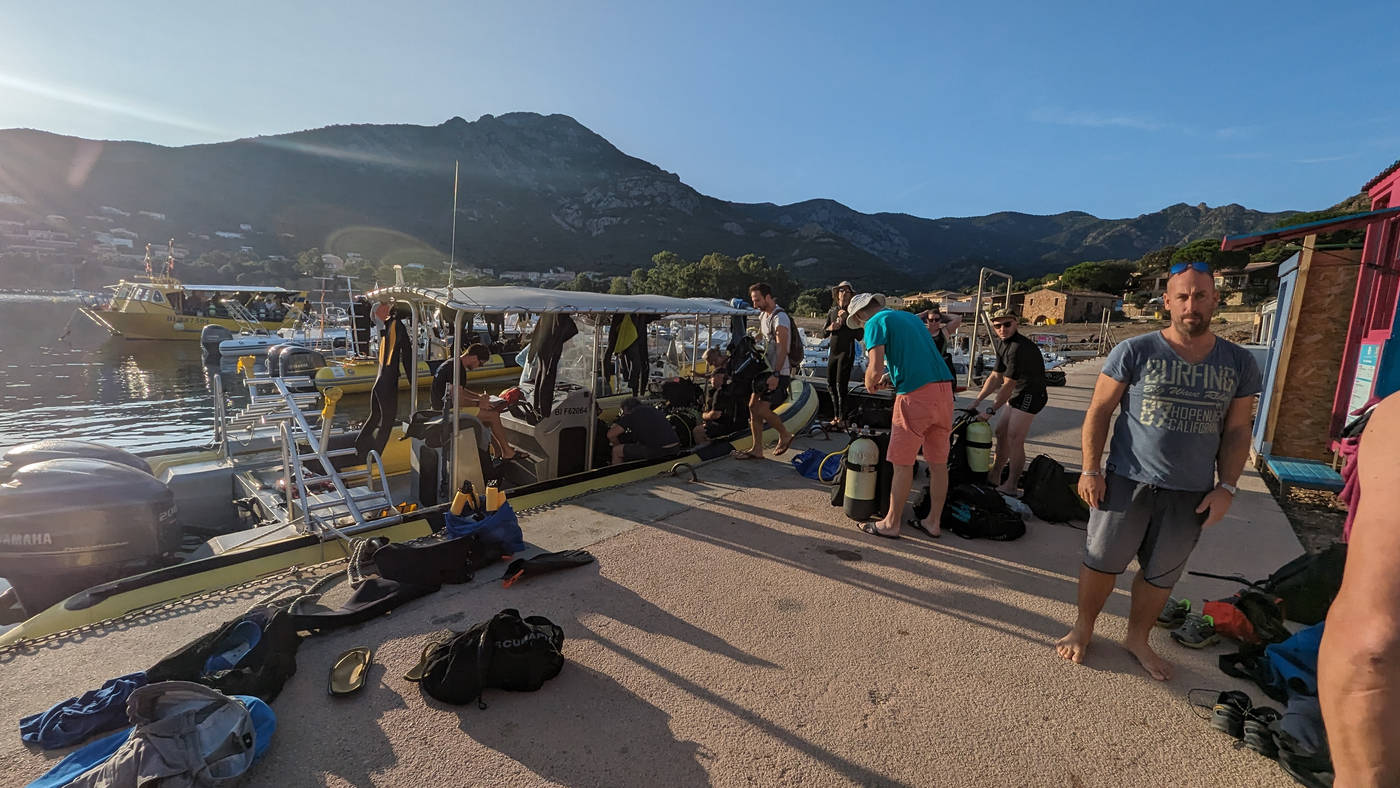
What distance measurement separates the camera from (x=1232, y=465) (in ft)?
8.71

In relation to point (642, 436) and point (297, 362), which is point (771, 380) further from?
point (297, 362)

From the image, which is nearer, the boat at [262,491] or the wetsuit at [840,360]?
the boat at [262,491]

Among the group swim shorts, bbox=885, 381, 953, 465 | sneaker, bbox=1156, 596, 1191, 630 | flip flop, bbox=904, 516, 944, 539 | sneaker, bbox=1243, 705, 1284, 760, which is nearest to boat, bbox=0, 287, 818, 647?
flip flop, bbox=904, 516, 944, 539

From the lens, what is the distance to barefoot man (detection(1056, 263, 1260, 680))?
2.61 m

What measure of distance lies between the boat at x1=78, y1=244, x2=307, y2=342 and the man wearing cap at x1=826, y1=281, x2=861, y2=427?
35.0m

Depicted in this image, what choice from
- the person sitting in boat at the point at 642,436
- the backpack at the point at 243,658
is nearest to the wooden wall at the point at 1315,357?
the person sitting in boat at the point at 642,436

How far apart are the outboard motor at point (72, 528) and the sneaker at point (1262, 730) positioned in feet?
22.9

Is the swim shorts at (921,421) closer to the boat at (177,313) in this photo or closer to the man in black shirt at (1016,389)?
the man in black shirt at (1016,389)

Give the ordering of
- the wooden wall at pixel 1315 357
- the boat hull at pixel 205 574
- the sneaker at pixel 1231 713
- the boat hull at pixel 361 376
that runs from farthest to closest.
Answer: the boat hull at pixel 361 376 → the wooden wall at pixel 1315 357 → the boat hull at pixel 205 574 → the sneaker at pixel 1231 713

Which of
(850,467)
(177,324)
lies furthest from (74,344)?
(850,467)

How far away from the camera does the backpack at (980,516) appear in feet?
15.3

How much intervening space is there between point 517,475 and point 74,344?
47639 millimetres

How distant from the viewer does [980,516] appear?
15.4ft

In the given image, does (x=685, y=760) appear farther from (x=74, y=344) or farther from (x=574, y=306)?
(x=74, y=344)
